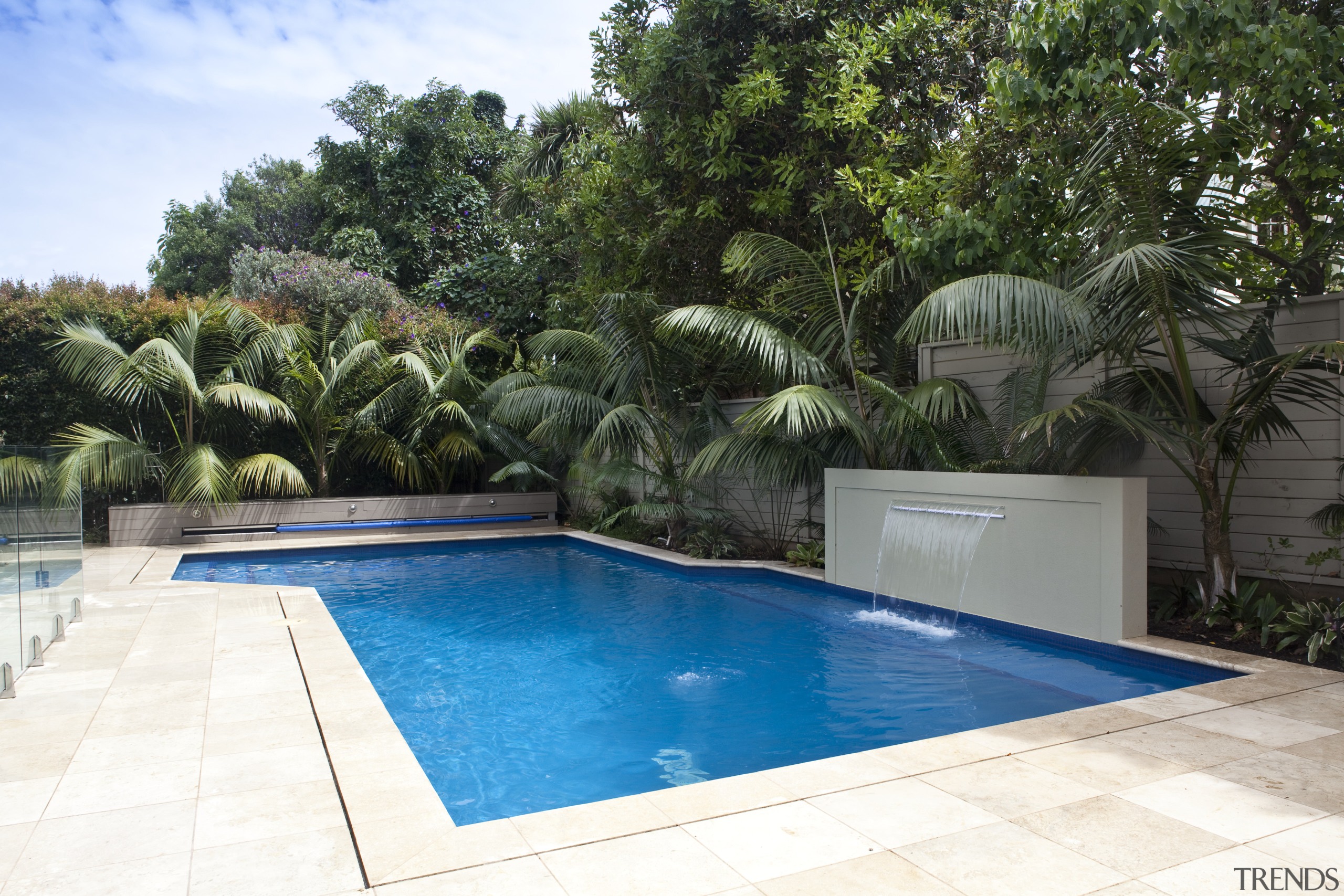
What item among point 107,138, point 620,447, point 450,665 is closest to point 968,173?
point 620,447

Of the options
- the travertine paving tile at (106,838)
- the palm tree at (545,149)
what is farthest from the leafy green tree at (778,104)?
the travertine paving tile at (106,838)

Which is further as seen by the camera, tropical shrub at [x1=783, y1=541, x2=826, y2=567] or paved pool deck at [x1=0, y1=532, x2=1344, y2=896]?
tropical shrub at [x1=783, y1=541, x2=826, y2=567]

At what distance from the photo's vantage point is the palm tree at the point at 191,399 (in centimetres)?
1102

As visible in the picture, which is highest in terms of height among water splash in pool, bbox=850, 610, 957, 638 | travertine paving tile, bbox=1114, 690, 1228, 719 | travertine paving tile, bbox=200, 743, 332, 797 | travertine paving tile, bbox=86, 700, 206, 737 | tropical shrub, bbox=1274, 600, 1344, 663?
tropical shrub, bbox=1274, 600, 1344, 663

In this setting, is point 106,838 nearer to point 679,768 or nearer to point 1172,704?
point 679,768

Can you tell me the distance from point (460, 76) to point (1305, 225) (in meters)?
17.3

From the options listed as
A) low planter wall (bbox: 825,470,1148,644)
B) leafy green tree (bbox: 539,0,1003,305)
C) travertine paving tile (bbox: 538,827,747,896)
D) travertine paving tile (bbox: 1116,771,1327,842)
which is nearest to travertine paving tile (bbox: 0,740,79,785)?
travertine paving tile (bbox: 538,827,747,896)

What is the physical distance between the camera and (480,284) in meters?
16.4

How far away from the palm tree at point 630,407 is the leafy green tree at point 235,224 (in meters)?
16.8

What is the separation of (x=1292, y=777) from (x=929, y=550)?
360 centimetres

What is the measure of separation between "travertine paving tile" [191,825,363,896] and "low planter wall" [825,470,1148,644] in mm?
4576

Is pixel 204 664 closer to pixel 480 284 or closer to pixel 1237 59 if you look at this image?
pixel 1237 59

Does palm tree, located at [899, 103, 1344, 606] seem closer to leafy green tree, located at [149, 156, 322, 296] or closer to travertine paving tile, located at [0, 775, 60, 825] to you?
travertine paving tile, located at [0, 775, 60, 825]

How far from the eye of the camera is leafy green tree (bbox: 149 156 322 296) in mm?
25344
